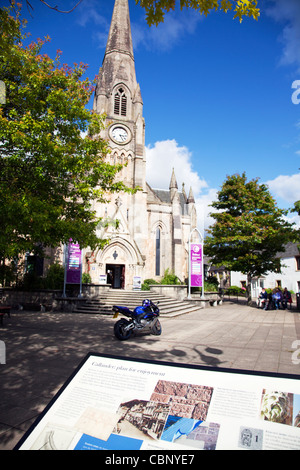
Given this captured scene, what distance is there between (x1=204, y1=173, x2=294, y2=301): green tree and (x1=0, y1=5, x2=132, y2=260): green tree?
510 inches

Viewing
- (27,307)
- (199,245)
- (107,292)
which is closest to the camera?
(27,307)

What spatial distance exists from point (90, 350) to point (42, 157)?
6.31m

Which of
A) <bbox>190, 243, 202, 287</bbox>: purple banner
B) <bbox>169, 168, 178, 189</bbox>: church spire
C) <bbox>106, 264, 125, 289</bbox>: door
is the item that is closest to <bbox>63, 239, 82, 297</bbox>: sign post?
<bbox>190, 243, 202, 287</bbox>: purple banner

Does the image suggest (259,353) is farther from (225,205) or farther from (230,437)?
(225,205)

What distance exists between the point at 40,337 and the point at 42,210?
13.0 feet

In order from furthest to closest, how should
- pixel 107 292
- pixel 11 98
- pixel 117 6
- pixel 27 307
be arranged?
pixel 117 6 < pixel 107 292 < pixel 27 307 < pixel 11 98

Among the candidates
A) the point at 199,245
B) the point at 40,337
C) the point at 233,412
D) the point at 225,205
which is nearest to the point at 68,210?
the point at 40,337

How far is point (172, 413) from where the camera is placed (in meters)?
1.73

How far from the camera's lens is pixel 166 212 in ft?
103

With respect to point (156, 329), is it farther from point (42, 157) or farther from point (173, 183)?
point (173, 183)

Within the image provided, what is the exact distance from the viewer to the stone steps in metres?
16.2

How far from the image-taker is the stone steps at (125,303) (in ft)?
53.0

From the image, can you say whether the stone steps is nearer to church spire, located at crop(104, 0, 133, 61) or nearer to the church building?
the church building

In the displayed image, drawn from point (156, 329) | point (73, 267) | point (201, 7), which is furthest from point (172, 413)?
point (73, 267)
